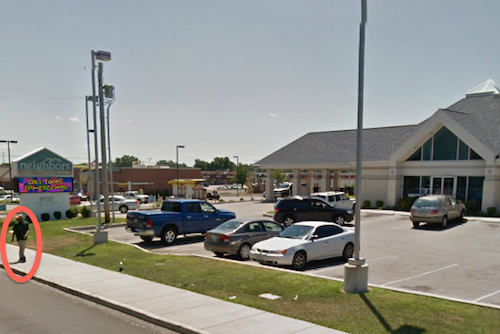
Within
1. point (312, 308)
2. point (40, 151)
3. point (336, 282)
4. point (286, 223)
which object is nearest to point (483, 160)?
point (286, 223)

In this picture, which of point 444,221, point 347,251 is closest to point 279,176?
point 444,221

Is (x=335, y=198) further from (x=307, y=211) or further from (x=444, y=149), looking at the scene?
(x=444, y=149)

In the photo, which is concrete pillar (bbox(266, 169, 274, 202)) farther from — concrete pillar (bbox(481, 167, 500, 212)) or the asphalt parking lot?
concrete pillar (bbox(481, 167, 500, 212))

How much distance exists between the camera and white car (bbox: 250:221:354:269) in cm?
1234

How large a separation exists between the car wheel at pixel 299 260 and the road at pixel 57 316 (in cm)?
553

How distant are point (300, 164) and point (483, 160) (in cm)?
1707

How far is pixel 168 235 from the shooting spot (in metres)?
17.6

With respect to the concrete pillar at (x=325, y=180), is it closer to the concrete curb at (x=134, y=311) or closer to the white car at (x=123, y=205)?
the white car at (x=123, y=205)

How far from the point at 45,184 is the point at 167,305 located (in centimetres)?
2452

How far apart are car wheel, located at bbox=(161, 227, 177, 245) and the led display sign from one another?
52.5 feet

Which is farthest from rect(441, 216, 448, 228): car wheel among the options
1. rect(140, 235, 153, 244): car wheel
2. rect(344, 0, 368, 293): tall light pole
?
rect(140, 235, 153, 244): car wheel

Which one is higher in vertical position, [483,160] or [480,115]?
[480,115]

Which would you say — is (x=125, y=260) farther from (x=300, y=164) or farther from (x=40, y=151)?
(x=300, y=164)

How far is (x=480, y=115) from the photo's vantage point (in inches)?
1196
